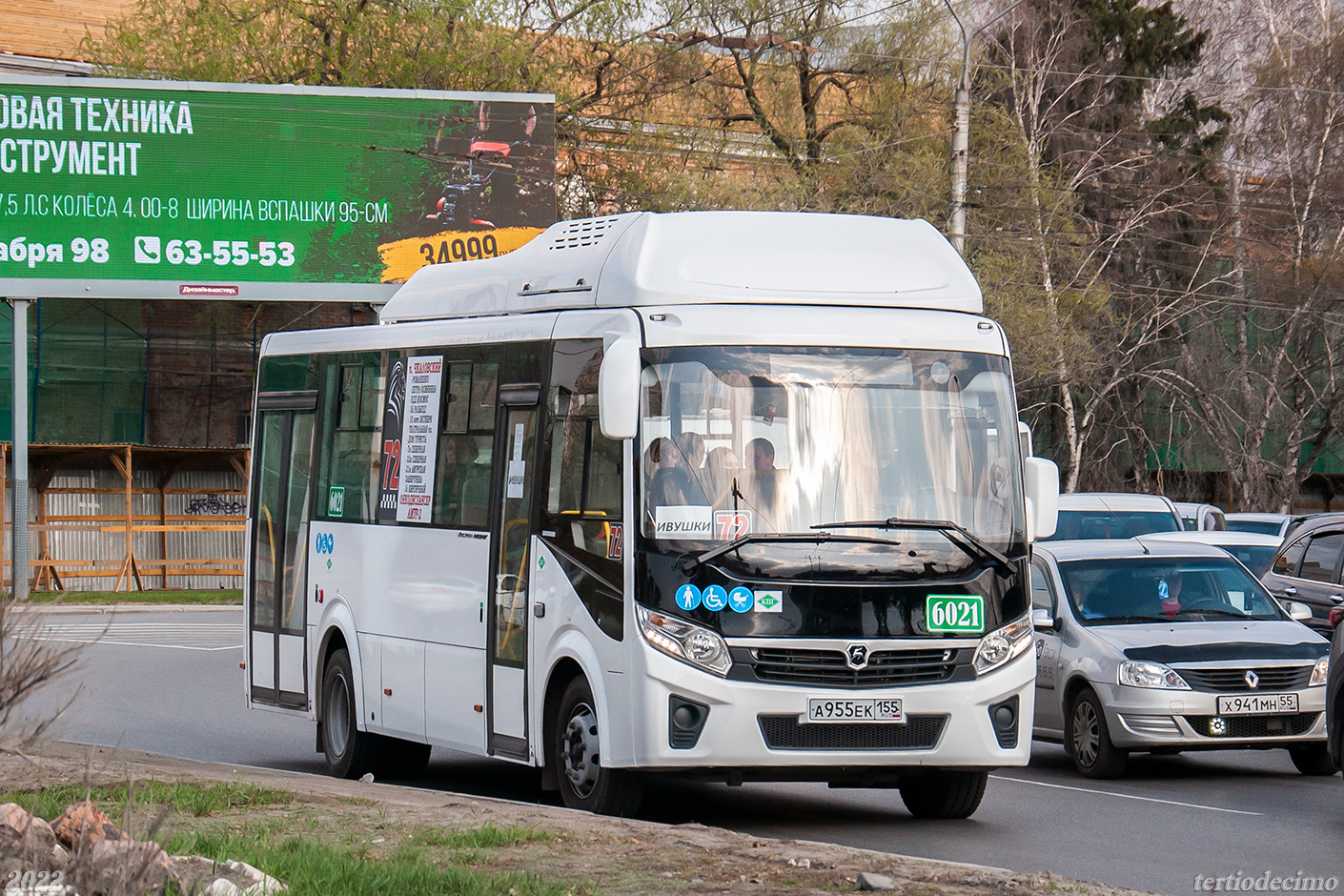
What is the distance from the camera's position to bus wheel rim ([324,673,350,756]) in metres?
12.7

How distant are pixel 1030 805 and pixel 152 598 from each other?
89.6 feet

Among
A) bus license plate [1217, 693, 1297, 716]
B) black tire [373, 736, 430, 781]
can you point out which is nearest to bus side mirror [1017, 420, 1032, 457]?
bus license plate [1217, 693, 1297, 716]

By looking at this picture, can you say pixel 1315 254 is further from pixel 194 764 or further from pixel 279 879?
pixel 279 879

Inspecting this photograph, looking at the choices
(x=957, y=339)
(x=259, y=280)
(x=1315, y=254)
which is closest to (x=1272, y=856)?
(x=957, y=339)

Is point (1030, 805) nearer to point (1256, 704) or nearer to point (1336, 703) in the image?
point (1336, 703)

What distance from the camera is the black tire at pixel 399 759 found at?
12.8 meters

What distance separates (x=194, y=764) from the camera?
1159 centimetres

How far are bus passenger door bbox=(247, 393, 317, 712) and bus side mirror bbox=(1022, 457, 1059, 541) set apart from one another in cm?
528

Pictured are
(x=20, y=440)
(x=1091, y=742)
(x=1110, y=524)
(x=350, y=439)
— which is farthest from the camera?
(x=20, y=440)

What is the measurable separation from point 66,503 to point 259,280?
827 cm

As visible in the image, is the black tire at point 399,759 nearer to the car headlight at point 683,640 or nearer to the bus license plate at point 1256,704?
the car headlight at point 683,640

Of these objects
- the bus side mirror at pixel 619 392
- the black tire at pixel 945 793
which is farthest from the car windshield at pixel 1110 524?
the bus side mirror at pixel 619 392

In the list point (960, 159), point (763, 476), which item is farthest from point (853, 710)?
point (960, 159)

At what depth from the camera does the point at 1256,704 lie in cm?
1261
